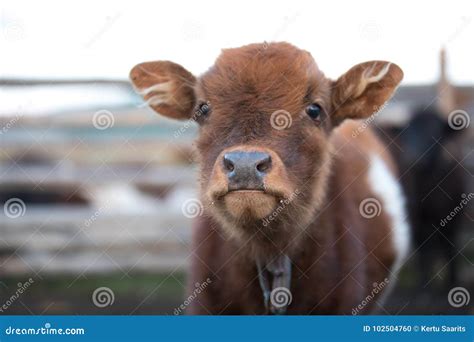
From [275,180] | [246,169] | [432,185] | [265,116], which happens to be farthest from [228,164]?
[432,185]

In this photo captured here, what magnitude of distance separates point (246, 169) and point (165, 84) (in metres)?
0.87

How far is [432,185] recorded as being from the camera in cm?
509

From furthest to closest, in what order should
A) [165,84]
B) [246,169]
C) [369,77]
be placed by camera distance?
[165,84]
[369,77]
[246,169]

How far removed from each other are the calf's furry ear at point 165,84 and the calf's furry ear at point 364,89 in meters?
0.69

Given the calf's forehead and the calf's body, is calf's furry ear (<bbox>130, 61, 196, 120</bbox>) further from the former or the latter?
the calf's body

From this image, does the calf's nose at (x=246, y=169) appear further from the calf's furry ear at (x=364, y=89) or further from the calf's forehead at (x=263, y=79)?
the calf's furry ear at (x=364, y=89)

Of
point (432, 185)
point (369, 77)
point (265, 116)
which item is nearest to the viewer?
point (265, 116)

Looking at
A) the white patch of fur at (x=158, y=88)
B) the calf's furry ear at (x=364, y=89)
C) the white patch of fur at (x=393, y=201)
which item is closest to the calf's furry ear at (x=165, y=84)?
the white patch of fur at (x=158, y=88)

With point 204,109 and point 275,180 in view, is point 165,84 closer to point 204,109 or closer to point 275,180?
point 204,109

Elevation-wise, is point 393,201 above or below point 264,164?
below

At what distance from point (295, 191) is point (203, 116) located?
56cm
